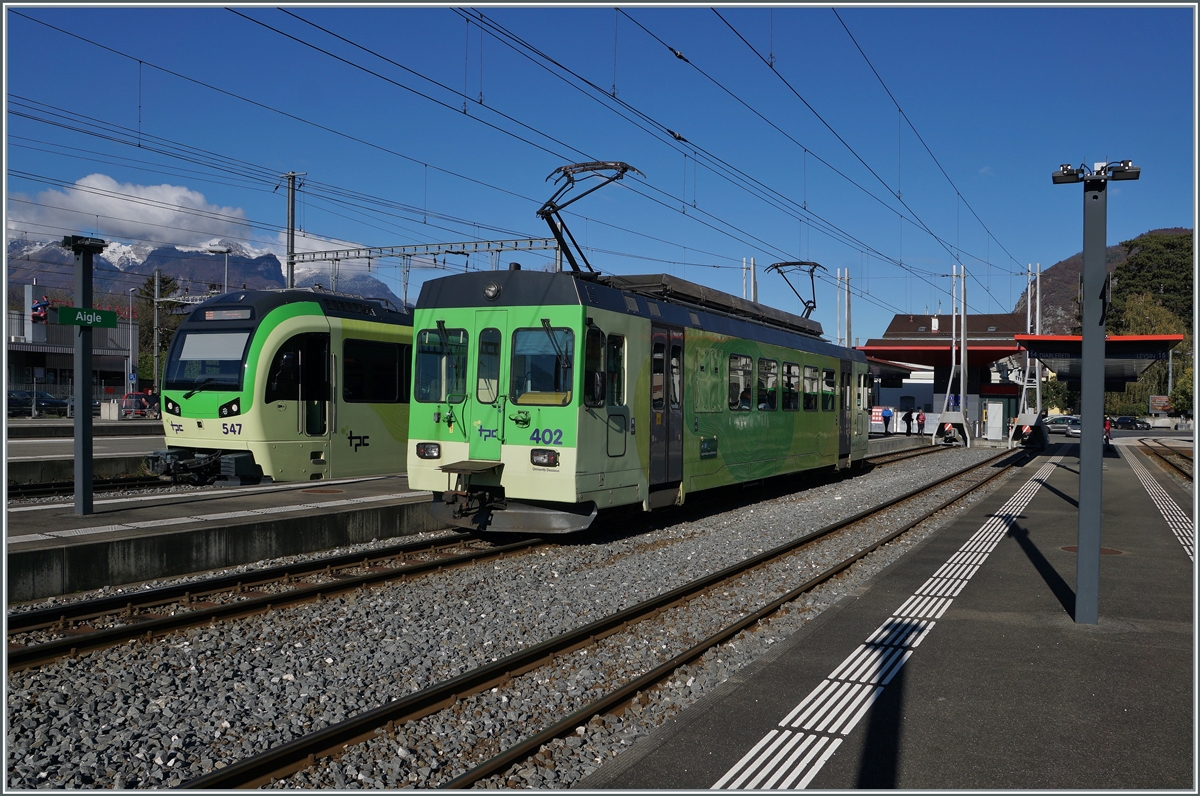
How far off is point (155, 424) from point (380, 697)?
30.9 metres

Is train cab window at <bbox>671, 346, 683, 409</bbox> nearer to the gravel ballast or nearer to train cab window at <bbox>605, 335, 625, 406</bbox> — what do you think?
train cab window at <bbox>605, 335, 625, 406</bbox>

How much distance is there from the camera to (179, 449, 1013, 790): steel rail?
4.48m

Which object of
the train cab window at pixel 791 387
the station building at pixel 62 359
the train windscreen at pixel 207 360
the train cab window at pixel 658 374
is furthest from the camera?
the station building at pixel 62 359

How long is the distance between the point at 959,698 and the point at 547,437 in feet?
19.8

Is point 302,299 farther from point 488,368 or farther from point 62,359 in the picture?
point 62,359

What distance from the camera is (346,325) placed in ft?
50.1

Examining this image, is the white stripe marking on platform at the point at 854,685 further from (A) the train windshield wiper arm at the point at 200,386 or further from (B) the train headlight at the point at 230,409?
(A) the train windshield wiper arm at the point at 200,386

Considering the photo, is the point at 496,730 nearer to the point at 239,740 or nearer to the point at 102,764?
the point at 239,740

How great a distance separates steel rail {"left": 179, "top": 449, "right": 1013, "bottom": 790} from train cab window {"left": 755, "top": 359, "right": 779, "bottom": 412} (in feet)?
23.8

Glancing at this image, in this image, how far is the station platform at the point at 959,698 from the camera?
465 centimetres

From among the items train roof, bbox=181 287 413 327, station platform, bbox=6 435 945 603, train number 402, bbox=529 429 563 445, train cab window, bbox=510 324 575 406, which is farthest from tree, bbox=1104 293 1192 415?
station platform, bbox=6 435 945 603

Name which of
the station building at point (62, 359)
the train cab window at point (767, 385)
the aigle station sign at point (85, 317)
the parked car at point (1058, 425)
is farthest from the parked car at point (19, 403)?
the parked car at point (1058, 425)

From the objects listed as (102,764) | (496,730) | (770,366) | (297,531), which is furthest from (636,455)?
(102,764)

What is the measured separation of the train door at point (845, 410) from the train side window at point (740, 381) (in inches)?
263
